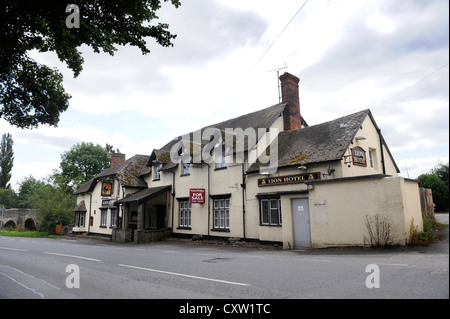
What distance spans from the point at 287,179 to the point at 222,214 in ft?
19.0

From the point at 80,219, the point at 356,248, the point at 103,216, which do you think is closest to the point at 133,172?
the point at 103,216

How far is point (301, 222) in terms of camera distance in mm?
13898

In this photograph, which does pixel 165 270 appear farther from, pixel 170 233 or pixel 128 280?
pixel 170 233

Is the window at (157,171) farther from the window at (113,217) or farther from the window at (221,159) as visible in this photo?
the window at (221,159)

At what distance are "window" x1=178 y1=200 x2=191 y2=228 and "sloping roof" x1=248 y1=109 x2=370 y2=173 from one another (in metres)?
6.93

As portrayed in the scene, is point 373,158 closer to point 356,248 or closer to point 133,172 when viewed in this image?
point 356,248

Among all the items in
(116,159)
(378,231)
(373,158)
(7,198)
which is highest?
(116,159)

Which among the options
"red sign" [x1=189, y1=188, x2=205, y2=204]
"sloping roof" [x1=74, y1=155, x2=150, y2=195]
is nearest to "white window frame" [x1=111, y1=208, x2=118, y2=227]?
"sloping roof" [x1=74, y1=155, x2=150, y2=195]

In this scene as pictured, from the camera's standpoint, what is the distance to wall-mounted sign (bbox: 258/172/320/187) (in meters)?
14.2

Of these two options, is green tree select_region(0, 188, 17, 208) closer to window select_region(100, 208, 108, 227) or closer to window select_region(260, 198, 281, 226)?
window select_region(100, 208, 108, 227)

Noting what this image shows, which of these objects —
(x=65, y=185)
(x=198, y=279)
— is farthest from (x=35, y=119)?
(x=65, y=185)

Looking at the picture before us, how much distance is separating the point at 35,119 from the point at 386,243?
45.4 ft

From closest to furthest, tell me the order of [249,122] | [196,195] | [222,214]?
1. [222,214]
2. [196,195]
3. [249,122]
